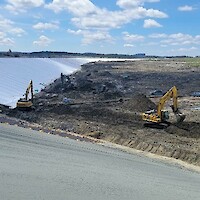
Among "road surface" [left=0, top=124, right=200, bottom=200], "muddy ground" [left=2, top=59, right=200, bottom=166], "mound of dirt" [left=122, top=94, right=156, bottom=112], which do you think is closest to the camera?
"road surface" [left=0, top=124, right=200, bottom=200]

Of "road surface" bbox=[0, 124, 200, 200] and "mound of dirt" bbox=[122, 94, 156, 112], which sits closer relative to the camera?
"road surface" bbox=[0, 124, 200, 200]

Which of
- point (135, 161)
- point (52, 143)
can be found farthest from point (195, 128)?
point (52, 143)

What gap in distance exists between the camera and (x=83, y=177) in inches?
363

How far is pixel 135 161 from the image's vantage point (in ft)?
47.5

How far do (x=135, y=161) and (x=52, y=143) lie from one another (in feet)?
12.2

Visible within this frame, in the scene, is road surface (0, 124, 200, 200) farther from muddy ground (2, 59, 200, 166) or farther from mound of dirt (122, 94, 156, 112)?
mound of dirt (122, 94, 156, 112)

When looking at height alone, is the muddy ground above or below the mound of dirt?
below

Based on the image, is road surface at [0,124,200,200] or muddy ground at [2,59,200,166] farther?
muddy ground at [2,59,200,166]

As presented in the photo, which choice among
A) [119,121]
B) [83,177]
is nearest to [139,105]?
[119,121]

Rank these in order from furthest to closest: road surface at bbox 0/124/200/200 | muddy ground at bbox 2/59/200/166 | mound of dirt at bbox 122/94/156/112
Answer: mound of dirt at bbox 122/94/156/112 → muddy ground at bbox 2/59/200/166 → road surface at bbox 0/124/200/200

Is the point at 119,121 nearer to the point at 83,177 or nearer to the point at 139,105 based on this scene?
the point at 139,105

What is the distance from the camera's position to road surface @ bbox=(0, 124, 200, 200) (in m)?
7.68

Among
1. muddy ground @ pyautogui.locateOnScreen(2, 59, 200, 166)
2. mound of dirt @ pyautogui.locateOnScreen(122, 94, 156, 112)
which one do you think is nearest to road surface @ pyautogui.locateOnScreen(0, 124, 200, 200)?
muddy ground @ pyautogui.locateOnScreen(2, 59, 200, 166)

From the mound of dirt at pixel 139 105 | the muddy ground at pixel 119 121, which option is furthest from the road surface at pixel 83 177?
the mound of dirt at pixel 139 105
